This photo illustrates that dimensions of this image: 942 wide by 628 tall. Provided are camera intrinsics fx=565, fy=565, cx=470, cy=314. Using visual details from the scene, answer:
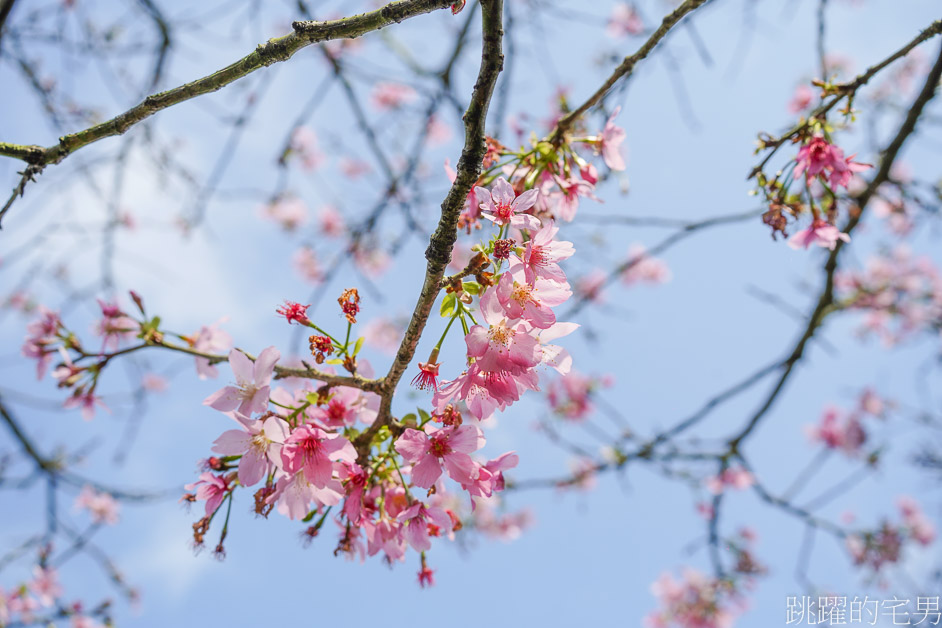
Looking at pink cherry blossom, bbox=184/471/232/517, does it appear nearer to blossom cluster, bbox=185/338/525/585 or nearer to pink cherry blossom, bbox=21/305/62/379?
blossom cluster, bbox=185/338/525/585

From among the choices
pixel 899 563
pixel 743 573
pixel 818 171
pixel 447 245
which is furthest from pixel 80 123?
pixel 899 563

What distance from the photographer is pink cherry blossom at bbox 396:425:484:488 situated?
135 cm

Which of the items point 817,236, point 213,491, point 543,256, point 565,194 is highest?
point 817,236

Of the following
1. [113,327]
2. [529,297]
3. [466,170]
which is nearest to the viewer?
[466,170]

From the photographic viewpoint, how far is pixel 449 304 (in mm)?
1324

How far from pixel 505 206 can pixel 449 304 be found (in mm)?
264

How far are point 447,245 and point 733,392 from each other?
2.63m

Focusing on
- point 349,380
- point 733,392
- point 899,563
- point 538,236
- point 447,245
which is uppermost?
point 899,563

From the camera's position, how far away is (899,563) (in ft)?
18.6

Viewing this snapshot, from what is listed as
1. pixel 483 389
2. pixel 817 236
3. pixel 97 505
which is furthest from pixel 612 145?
pixel 97 505

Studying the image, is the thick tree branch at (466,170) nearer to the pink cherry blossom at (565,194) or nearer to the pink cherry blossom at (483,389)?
the pink cherry blossom at (483,389)

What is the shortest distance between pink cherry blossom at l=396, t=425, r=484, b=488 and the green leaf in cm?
27

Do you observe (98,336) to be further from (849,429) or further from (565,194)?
(849,429)

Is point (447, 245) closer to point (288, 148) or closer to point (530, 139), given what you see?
point (530, 139)
